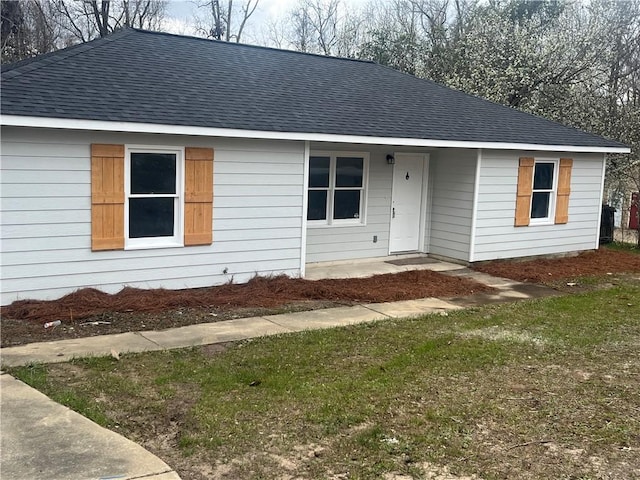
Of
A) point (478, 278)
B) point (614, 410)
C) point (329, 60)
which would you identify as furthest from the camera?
point (329, 60)

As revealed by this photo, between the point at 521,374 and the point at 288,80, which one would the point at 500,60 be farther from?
the point at 521,374

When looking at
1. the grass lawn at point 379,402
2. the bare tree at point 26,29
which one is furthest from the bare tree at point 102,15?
the grass lawn at point 379,402

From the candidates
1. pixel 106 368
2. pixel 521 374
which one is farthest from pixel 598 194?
pixel 106 368

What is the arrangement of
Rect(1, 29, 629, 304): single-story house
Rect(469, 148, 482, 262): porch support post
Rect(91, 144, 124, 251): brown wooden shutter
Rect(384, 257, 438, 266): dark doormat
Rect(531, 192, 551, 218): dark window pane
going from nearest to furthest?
1. Rect(1, 29, 629, 304): single-story house
2. Rect(91, 144, 124, 251): brown wooden shutter
3. Rect(469, 148, 482, 262): porch support post
4. Rect(384, 257, 438, 266): dark doormat
5. Rect(531, 192, 551, 218): dark window pane

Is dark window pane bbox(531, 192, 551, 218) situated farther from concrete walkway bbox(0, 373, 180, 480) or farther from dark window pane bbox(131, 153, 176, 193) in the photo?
concrete walkway bbox(0, 373, 180, 480)

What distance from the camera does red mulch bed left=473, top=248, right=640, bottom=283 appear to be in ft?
38.7

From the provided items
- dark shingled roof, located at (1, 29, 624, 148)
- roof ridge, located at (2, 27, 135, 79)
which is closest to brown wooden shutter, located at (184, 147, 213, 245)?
dark shingled roof, located at (1, 29, 624, 148)

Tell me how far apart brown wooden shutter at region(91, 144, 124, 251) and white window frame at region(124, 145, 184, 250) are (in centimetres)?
9

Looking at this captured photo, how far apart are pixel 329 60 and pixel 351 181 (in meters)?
3.67

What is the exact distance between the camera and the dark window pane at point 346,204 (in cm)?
1213

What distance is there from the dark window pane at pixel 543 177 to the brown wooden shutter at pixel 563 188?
184mm

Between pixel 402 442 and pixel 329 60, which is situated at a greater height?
pixel 329 60

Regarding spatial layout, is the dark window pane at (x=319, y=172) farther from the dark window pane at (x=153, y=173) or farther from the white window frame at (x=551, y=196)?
the white window frame at (x=551, y=196)

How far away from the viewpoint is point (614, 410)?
5266mm
